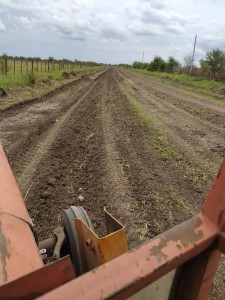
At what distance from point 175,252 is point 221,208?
0.88ft

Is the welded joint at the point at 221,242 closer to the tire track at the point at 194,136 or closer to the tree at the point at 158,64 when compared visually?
the tire track at the point at 194,136

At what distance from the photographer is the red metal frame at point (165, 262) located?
1.10 meters

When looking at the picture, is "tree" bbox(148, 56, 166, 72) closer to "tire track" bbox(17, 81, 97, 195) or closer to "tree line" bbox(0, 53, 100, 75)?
"tree line" bbox(0, 53, 100, 75)

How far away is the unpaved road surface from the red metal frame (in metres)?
1.82

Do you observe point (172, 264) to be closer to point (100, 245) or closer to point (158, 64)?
point (100, 245)

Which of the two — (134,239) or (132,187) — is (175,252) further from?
(132,187)

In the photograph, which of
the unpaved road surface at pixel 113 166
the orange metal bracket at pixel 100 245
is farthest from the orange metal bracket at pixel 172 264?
the unpaved road surface at pixel 113 166

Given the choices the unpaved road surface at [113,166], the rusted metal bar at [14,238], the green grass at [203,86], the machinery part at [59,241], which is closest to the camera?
the rusted metal bar at [14,238]

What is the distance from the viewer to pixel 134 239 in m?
3.93

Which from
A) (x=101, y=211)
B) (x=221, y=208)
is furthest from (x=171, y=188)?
(x=221, y=208)

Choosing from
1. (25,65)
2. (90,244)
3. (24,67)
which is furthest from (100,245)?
(25,65)

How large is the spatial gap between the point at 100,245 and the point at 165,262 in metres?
0.57

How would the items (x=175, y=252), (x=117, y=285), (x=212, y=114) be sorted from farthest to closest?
(x=212, y=114) → (x=175, y=252) → (x=117, y=285)

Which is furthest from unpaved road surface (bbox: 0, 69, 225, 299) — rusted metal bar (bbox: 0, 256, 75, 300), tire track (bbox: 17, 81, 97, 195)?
rusted metal bar (bbox: 0, 256, 75, 300)
